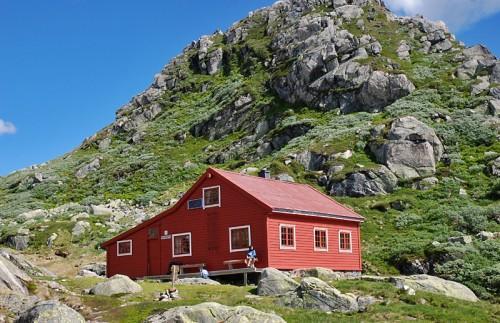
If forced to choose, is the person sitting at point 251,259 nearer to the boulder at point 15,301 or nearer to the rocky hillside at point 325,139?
the rocky hillside at point 325,139

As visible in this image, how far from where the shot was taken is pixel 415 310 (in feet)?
74.9

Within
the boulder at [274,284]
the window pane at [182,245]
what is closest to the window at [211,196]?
the window pane at [182,245]

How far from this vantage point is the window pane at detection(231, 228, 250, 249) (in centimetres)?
3538

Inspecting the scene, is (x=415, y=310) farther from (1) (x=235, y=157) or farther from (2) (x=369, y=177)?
(1) (x=235, y=157)

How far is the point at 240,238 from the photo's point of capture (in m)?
35.7

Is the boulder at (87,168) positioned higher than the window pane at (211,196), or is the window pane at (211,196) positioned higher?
the boulder at (87,168)

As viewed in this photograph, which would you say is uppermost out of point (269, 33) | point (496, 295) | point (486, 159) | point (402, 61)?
point (269, 33)

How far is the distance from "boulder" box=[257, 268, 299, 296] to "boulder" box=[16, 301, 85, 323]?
10649 mm

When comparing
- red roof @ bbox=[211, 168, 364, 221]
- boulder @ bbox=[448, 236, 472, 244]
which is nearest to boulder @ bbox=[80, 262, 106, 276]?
red roof @ bbox=[211, 168, 364, 221]

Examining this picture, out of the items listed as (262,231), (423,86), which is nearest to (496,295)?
(262,231)

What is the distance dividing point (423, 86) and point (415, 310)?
5931 centimetres

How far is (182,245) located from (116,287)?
11660 millimetres

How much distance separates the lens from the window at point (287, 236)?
35.3m

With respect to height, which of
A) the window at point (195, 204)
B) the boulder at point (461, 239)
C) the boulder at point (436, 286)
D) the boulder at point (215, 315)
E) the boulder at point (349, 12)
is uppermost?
the boulder at point (349, 12)
